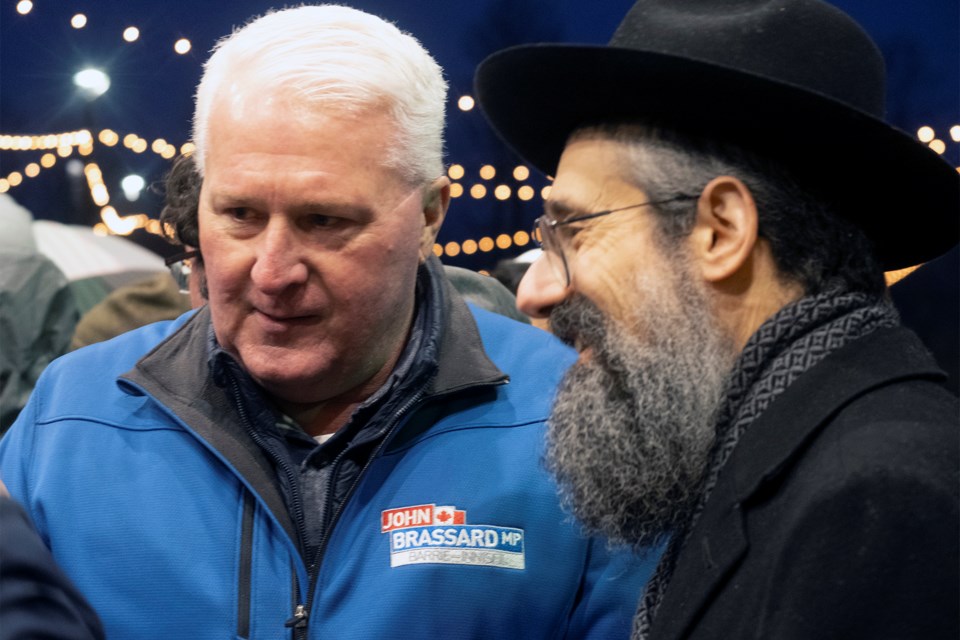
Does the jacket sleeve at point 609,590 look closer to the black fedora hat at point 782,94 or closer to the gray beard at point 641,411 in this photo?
the gray beard at point 641,411

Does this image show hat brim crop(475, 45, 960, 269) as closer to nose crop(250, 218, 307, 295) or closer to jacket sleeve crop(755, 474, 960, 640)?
nose crop(250, 218, 307, 295)

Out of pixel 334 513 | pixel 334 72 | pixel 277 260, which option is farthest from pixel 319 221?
pixel 334 513

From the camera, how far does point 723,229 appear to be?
181 cm

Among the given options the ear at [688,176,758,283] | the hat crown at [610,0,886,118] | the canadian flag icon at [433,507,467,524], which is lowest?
the canadian flag icon at [433,507,467,524]

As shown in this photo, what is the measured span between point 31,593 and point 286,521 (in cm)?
72

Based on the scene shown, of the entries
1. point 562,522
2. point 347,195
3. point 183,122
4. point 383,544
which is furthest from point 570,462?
point 183,122

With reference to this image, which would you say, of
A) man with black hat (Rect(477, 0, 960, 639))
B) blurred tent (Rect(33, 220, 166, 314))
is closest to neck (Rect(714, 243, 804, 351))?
man with black hat (Rect(477, 0, 960, 639))

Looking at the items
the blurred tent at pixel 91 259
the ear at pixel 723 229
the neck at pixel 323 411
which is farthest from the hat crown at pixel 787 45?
the blurred tent at pixel 91 259

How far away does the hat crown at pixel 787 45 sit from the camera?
178 cm

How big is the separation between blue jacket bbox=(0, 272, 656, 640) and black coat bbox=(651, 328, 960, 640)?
328 millimetres

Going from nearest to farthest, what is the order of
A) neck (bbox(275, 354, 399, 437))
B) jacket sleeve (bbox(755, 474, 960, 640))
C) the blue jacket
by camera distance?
jacket sleeve (bbox(755, 474, 960, 640))
the blue jacket
neck (bbox(275, 354, 399, 437))

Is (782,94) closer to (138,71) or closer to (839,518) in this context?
(839,518)

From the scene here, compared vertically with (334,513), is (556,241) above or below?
above

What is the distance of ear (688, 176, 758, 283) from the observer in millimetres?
1772
